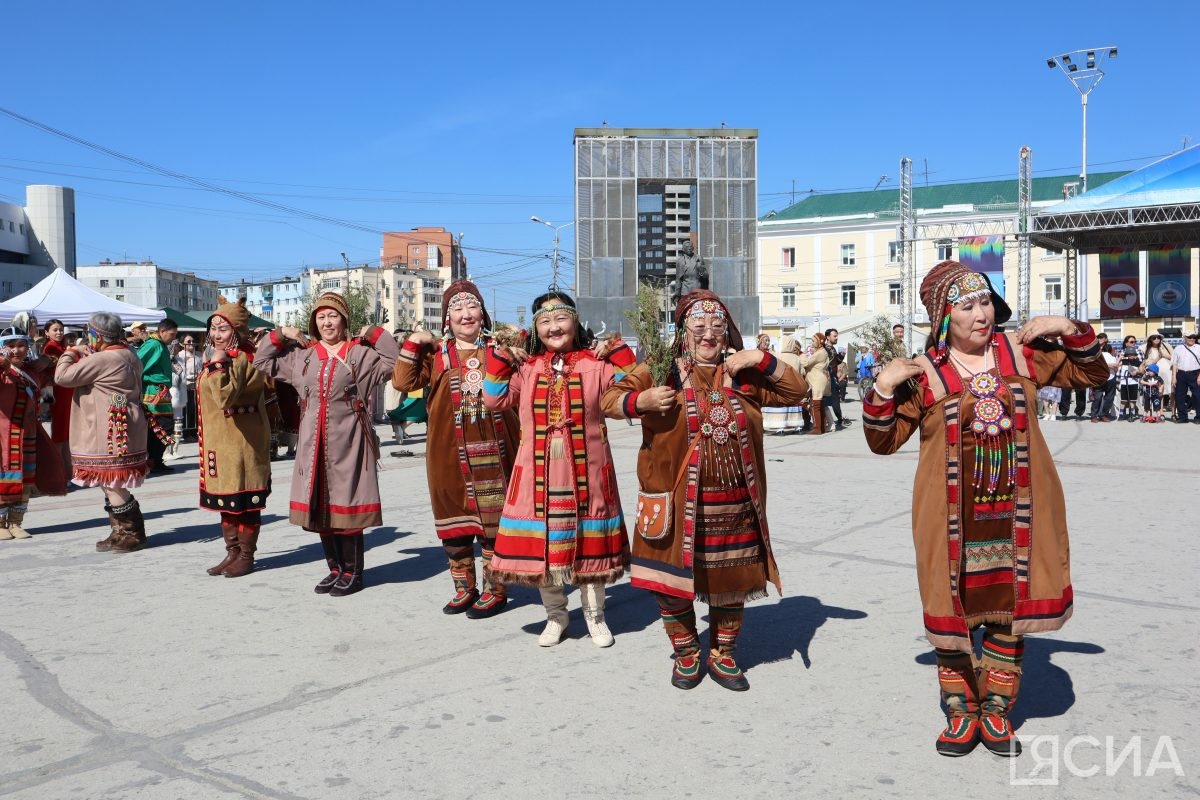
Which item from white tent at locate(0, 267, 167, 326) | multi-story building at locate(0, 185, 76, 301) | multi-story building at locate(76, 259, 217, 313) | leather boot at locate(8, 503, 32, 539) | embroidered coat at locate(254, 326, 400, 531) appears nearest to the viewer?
embroidered coat at locate(254, 326, 400, 531)

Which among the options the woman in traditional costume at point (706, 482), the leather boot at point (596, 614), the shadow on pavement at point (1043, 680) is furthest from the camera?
the leather boot at point (596, 614)

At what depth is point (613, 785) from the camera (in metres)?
3.55

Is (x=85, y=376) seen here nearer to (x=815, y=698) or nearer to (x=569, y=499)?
(x=569, y=499)

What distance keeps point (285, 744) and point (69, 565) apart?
4.23 metres

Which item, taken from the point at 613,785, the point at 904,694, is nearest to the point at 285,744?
the point at 613,785

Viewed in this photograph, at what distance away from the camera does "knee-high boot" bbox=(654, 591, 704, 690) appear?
455cm

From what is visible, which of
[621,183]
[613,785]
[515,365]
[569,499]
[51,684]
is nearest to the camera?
[613,785]

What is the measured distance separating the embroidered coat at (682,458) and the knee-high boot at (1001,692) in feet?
3.48

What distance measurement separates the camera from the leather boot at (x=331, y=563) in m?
6.48

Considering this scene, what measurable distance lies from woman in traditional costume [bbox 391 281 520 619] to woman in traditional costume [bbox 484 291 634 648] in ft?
1.71

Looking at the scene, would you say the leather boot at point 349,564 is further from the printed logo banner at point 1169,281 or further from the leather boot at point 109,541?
the printed logo banner at point 1169,281

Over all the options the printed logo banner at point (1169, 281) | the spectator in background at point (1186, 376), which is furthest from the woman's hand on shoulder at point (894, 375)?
the printed logo banner at point (1169, 281)

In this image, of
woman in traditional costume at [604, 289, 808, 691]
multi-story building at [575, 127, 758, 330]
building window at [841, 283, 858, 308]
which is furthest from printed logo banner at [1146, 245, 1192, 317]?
woman in traditional costume at [604, 289, 808, 691]

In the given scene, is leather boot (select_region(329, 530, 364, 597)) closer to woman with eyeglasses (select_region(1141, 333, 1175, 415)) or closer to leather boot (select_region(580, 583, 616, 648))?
leather boot (select_region(580, 583, 616, 648))
